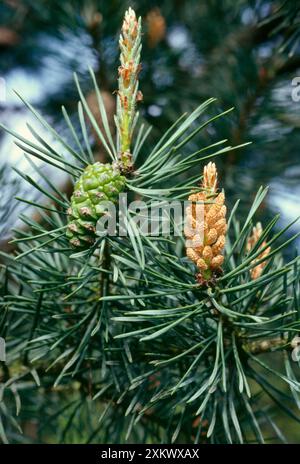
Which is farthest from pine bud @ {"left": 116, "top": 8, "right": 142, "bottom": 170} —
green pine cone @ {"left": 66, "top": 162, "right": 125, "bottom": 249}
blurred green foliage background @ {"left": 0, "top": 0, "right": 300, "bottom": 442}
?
blurred green foliage background @ {"left": 0, "top": 0, "right": 300, "bottom": 442}

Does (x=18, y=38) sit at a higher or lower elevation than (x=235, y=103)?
higher

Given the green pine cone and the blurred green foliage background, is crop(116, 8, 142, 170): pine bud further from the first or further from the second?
the blurred green foliage background

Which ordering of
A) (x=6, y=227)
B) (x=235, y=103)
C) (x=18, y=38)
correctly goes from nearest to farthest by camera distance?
1. (x=6, y=227)
2. (x=235, y=103)
3. (x=18, y=38)

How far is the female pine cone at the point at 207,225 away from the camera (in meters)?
0.39

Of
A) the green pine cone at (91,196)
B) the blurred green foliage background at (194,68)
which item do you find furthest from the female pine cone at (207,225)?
the blurred green foliage background at (194,68)

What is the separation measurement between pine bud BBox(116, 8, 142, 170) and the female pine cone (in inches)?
2.0

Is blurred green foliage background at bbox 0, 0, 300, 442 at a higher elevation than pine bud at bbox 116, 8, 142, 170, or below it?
higher

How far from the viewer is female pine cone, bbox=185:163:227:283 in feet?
1.28

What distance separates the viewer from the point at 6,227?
1.93 feet

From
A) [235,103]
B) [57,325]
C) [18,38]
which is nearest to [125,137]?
[57,325]
